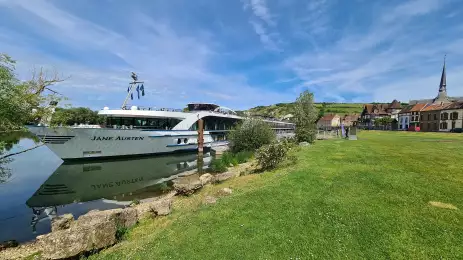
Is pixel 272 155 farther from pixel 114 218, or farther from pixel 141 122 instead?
pixel 141 122


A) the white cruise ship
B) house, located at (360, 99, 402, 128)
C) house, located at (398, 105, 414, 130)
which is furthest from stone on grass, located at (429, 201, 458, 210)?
house, located at (360, 99, 402, 128)

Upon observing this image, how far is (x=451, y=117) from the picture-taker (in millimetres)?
71500

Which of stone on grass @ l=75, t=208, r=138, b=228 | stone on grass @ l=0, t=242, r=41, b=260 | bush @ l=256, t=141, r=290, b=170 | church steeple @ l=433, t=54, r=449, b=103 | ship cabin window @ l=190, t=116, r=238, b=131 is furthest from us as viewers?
church steeple @ l=433, t=54, r=449, b=103

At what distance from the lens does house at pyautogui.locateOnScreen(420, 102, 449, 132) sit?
254 feet

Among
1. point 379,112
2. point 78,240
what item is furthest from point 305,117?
point 379,112

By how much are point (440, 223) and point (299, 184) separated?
529 cm

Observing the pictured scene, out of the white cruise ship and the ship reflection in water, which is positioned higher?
the white cruise ship

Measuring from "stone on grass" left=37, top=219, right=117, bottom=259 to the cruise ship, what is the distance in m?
19.7

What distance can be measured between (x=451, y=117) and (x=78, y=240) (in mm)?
93974

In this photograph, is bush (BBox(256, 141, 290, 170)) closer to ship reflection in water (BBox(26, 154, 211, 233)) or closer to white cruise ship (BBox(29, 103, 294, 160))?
ship reflection in water (BBox(26, 154, 211, 233))

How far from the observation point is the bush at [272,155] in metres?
17.0

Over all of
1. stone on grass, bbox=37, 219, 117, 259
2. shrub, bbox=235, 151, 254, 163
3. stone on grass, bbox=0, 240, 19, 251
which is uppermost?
stone on grass, bbox=37, 219, 117, 259

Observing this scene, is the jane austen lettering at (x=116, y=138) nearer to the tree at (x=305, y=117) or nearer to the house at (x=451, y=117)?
the tree at (x=305, y=117)

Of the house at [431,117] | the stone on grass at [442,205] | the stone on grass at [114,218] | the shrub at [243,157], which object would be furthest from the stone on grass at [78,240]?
the house at [431,117]
